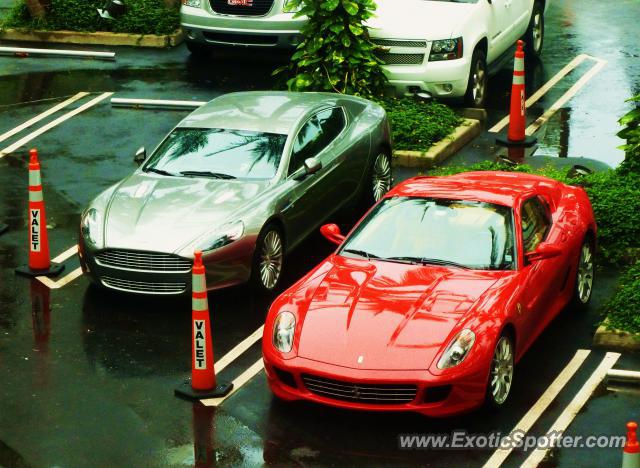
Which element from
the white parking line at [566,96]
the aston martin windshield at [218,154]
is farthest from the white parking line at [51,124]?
the white parking line at [566,96]

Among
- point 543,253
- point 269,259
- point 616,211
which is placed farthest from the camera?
point 616,211

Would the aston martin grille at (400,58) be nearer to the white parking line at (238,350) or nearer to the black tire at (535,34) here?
the black tire at (535,34)

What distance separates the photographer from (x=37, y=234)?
13.2 metres

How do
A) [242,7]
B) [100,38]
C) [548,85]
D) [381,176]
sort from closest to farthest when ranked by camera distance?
[381,176]
[548,85]
[242,7]
[100,38]

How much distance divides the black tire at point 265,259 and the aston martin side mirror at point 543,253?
2.75 meters

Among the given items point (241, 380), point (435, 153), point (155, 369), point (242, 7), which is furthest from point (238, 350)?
point (242, 7)

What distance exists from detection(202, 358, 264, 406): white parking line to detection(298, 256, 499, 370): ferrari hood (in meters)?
0.94

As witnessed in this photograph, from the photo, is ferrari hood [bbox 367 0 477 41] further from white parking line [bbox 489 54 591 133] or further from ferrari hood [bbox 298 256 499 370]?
ferrari hood [bbox 298 256 499 370]

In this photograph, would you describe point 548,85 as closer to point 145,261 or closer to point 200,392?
point 145,261

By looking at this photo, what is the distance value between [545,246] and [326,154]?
3.72 meters

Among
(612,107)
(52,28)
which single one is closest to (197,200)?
(612,107)

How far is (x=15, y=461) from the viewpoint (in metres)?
9.58

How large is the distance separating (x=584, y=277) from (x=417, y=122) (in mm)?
5250

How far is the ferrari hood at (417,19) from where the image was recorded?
17953mm
